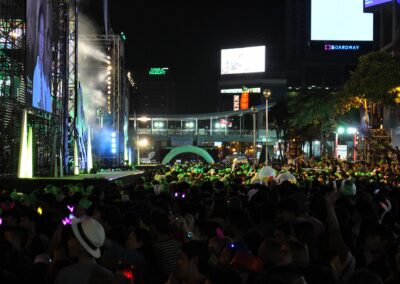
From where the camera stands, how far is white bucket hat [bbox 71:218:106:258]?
16.4 feet

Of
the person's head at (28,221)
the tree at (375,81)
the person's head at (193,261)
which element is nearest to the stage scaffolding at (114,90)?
the tree at (375,81)

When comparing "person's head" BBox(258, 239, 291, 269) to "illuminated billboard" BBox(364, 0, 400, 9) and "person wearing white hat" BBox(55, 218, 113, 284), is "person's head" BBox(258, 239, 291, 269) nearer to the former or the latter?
"person wearing white hat" BBox(55, 218, 113, 284)

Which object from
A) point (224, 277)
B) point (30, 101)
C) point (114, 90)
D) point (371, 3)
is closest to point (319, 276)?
point (224, 277)

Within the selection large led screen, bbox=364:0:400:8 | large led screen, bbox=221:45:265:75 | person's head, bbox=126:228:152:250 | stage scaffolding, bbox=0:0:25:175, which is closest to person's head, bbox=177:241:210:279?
person's head, bbox=126:228:152:250

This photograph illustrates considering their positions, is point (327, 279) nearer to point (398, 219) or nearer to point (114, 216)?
point (114, 216)

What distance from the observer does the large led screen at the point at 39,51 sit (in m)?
25.5

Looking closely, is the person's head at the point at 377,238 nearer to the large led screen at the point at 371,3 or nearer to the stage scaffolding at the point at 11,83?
the stage scaffolding at the point at 11,83

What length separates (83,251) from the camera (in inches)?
196

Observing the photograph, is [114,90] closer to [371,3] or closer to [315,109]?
[315,109]

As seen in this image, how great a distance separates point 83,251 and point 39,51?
23.4 m

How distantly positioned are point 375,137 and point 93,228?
3489cm

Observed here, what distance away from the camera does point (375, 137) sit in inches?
1501

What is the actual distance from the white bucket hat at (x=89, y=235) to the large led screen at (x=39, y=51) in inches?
824

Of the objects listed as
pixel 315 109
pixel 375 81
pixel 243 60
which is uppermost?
pixel 243 60
